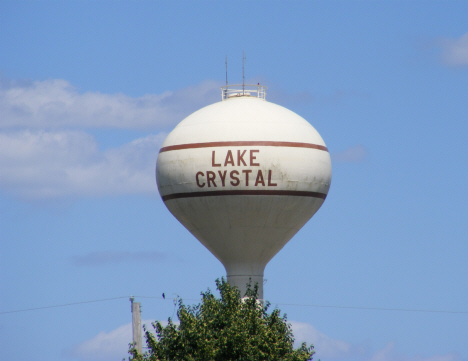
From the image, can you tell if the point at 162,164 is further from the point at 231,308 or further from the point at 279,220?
the point at 231,308

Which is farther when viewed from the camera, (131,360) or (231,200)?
(231,200)

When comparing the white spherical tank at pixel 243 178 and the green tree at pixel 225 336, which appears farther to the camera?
the white spherical tank at pixel 243 178

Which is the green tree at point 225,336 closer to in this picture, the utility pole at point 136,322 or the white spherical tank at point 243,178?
the utility pole at point 136,322

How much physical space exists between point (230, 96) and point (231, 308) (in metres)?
11.6

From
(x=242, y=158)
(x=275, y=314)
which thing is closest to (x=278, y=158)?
(x=242, y=158)

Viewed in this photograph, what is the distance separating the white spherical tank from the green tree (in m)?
4.93

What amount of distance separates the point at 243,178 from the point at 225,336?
323 inches

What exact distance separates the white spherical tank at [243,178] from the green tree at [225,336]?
4935 mm

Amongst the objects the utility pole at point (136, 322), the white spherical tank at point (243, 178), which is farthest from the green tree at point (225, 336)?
the white spherical tank at point (243, 178)

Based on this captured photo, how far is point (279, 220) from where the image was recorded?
40.3m

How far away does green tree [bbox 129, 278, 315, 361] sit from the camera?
31906 millimetres

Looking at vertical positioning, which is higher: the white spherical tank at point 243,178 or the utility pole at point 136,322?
the white spherical tank at point 243,178

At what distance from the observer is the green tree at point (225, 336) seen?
3191 cm

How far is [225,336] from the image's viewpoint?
3244cm
